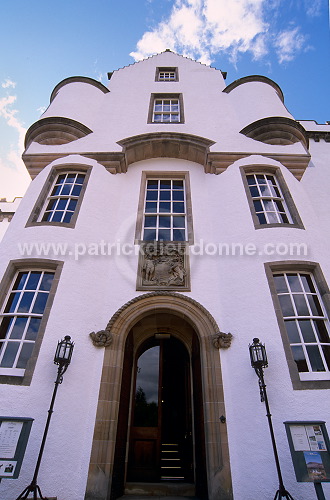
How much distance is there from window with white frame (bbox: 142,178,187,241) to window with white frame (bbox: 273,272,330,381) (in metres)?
3.00

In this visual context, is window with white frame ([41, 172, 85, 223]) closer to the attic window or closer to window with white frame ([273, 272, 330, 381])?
window with white frame ([273, 272, 330, 381])

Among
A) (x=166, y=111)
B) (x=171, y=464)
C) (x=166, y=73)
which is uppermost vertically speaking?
(x=166, y=73)

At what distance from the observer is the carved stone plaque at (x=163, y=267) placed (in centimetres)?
726

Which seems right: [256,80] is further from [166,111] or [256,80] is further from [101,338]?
[101,338]

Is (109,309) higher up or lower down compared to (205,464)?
higher up

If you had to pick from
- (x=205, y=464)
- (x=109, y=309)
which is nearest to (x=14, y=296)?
(x=109, y=309)

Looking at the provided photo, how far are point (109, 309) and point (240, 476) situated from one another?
4.08 metres

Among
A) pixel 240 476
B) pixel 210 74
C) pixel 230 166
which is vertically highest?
pixel 210 74

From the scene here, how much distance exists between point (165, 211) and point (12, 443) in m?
6.61

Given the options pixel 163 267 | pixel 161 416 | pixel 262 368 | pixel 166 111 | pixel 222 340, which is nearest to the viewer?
pixel 262 368

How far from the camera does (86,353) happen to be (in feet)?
20.5

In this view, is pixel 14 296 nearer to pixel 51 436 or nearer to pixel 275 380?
pixel 51 436

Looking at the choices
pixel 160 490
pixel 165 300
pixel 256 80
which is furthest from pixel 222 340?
pixel 256 80

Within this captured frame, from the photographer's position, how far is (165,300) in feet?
23.0
